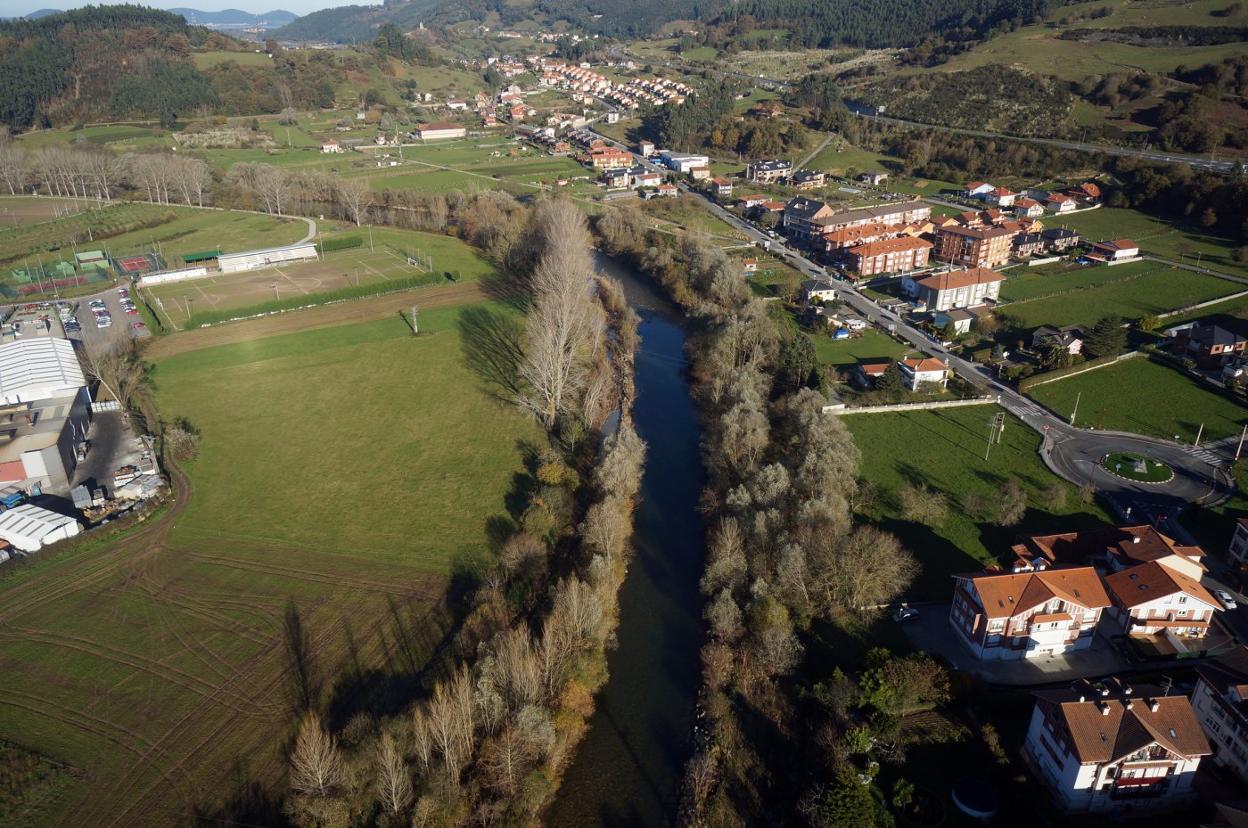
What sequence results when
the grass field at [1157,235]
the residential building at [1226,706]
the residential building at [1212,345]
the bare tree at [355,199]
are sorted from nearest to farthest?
the residential building at [1226,706] < the residential building at [1212,345] < the grass field at [1157,235] < the bare tree at [355,199]

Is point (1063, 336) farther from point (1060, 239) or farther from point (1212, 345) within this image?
point (1060, 239)

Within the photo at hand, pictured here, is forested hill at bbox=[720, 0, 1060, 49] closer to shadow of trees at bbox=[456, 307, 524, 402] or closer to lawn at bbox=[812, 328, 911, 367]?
lawn at bbox=[812, 328, 911, 367]

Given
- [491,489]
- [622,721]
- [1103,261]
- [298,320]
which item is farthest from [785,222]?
[622,721]

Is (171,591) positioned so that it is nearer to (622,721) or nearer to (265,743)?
(265,743)

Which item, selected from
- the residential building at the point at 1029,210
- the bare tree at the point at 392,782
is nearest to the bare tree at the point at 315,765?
the bare tree at the point at 392,782

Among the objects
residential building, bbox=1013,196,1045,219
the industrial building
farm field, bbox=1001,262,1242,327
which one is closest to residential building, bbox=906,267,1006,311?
farm field, bbox=1001,262,1242,327

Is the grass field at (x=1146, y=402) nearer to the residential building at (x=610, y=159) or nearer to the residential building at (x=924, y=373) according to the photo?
the residential building at (x=924, y=373)

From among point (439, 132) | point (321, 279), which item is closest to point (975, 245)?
point (321, 279)
